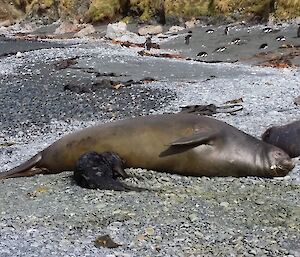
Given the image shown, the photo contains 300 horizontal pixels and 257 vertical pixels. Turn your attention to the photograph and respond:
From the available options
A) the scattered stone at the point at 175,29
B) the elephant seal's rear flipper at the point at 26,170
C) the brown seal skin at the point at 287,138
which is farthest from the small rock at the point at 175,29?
the elephant seal's rear flipper at the point at 26,170

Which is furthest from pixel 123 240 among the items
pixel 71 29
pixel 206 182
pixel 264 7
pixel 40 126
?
pixel 71 29

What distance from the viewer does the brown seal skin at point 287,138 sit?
6.16 metres

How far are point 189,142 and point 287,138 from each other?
1.40m

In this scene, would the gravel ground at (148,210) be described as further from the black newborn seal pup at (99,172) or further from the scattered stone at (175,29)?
the scattered stone at (175,29)

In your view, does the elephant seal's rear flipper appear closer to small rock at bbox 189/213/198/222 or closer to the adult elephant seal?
the adult elephant seal

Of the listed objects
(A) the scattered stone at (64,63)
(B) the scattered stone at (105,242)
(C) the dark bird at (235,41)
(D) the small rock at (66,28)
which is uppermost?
(B) the scattered stone at (105,242)

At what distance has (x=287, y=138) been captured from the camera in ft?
20.5

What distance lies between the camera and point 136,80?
1213 centimetres

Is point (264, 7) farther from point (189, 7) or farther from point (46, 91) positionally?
point (46, 91)

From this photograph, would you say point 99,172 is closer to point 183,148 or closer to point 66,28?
point 183,148

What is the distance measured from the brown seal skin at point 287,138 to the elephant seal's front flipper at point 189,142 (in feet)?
3.37

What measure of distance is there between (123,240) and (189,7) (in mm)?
27903

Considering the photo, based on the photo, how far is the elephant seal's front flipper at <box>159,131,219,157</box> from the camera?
5387mm

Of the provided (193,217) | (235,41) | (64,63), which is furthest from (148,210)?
(235,41)
